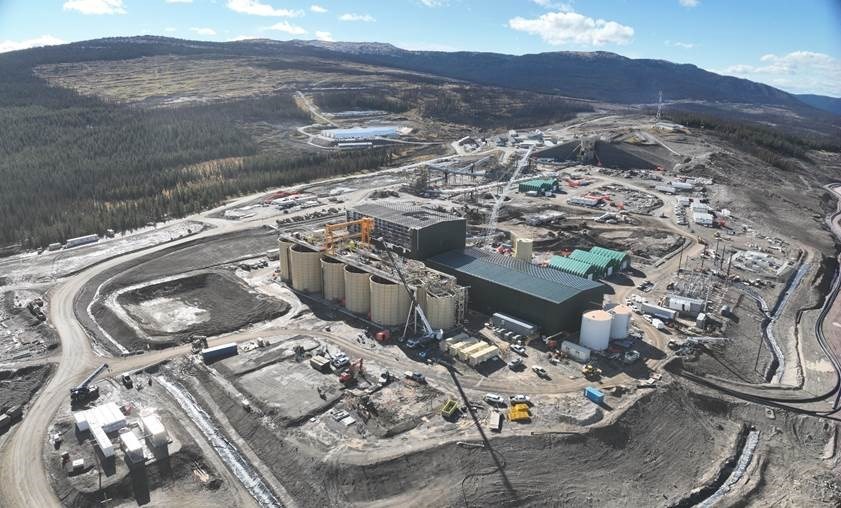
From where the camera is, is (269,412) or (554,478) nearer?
(554,478)

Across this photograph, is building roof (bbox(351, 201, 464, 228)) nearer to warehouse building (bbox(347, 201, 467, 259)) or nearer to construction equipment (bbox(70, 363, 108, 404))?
warehouse building (bbox(347, 201, 467, 259))

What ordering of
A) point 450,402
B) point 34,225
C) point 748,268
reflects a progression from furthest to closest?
1. point 34,225
2. point 748,268
3. point 450,402

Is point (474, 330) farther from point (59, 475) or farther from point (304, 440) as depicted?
point (59, 475)

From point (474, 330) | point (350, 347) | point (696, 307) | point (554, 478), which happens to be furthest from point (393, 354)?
point (696, 307)

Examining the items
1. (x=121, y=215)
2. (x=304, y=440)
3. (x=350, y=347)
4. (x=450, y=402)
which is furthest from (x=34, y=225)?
(x=450, y=402)

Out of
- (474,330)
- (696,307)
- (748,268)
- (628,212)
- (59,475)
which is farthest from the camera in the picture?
Result: (628,212)

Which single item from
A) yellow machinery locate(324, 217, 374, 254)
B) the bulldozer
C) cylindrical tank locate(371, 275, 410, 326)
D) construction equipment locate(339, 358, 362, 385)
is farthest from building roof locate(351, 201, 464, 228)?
the bulldozer
